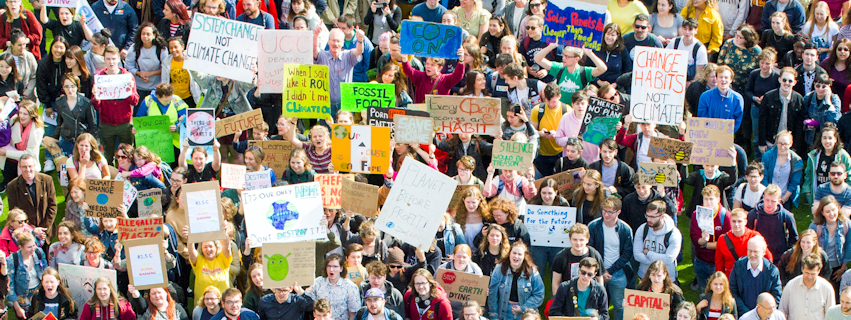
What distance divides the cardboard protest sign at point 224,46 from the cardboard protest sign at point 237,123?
881mm

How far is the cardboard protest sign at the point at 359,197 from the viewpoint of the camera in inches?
506

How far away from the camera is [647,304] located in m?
11.8

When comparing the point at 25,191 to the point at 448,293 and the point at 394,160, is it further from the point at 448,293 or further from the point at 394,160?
the point at 448,293

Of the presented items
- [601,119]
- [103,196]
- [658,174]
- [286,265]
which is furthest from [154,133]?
[658,174]

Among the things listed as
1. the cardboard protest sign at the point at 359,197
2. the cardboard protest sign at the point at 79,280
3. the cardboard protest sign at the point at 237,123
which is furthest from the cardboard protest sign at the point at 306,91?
the cardboard protest sign at the point at 79,280

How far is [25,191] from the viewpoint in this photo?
14.3 meters

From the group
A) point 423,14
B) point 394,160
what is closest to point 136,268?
point 394,160

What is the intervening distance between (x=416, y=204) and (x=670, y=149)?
331 centimetres

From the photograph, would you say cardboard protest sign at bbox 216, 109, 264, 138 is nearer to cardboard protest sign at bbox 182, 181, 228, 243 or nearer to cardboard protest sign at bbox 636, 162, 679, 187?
cardboard protest sign at bbox 182, 181, 228, 243

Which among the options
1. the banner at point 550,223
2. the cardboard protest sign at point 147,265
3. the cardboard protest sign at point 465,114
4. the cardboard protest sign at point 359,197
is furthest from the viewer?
the cardboard protest sign at point 465,114

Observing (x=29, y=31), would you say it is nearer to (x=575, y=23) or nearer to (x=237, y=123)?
(x=237, y=123)

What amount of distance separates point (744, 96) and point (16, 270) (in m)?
9.21

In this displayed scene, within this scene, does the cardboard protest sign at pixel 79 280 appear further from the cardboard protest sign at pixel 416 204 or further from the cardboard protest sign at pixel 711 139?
the cardboard protest sign at pixel 711 139

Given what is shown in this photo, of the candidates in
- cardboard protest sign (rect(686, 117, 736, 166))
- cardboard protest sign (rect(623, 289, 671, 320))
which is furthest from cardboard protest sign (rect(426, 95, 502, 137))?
cardboard protest sign (rect(623, 289, 671, 320))
